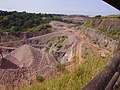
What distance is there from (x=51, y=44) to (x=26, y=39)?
6.70 metres

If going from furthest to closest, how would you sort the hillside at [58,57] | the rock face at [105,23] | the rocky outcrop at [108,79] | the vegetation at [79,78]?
1. the rock face at [105,23]
2. the hillside at [58,57]
3. the vegetation at [79,78]
4. the rocky outcrop at [108,79]

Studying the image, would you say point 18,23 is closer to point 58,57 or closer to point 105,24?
point 105,24

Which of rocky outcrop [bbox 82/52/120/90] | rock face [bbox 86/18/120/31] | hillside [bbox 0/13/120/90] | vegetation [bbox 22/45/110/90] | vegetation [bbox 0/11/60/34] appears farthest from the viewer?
vegetation [bbox 0/11/60/34]

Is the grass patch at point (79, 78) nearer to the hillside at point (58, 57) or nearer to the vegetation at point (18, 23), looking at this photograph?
the hillside at point (58, 57)

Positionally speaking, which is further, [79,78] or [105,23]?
[105,23]

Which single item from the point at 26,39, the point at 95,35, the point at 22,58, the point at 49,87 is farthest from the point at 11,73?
the point at 26,39

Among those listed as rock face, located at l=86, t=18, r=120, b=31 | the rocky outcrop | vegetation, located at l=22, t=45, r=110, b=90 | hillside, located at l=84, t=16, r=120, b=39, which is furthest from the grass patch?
rock face, located at l=86, t=18, r=120, b=31

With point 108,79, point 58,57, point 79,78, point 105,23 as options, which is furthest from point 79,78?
point 105,23

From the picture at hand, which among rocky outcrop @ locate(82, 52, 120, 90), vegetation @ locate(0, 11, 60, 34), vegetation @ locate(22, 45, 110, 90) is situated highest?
rocky outcrop @ locate(82, 52, 120, 90)

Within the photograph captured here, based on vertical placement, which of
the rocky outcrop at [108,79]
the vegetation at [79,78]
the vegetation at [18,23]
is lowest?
the vegetation at [18,23]

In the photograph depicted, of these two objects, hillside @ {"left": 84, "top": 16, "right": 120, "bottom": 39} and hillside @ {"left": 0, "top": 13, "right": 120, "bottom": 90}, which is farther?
hillside @ {"left": 84, "top": 16, "right": 120, "bottom": 39}

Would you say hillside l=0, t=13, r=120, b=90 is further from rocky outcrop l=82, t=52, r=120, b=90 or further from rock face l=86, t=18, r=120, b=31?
rocky outcrop l=82, t=52, r=120, b=90

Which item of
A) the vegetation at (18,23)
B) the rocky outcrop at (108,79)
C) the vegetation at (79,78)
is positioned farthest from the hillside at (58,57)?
the vegetation at (18,23)

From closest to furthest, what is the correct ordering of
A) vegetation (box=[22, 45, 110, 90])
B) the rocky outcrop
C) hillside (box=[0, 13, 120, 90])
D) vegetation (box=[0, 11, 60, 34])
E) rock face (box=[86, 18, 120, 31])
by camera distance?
1. the rocky outcrop
2. vegetation (box=[22, 45, 110, 90])
3. hillside (box=[0, 13, 120, 90])
4. rock face (box=[86, 18, 120, 31])
5. vegetation (box=[0, 11, 60, 34])
